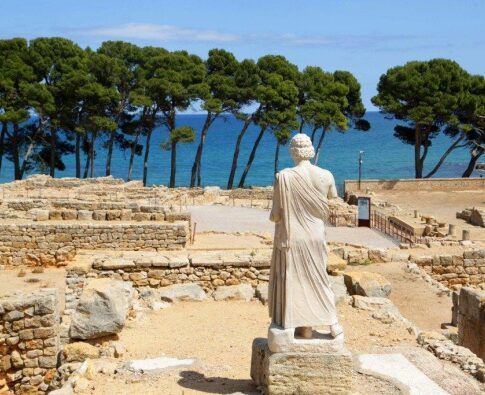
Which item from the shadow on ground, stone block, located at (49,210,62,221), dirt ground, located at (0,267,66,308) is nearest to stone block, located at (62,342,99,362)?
the shadow on ground

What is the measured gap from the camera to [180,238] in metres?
18.8

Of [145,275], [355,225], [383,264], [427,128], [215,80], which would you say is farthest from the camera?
[427,128]

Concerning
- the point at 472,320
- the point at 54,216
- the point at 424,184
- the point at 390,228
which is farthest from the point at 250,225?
the point at 424,184

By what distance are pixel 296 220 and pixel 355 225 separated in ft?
68.7

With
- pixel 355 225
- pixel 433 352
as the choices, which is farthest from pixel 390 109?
pixel 433 352

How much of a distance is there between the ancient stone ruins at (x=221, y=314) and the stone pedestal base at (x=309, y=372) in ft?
0.04

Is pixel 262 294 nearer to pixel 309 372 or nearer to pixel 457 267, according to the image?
pixel 309 372

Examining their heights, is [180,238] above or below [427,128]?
below

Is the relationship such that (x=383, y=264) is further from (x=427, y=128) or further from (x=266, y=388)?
(x=427, y=128)

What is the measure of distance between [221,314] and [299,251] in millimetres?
4610

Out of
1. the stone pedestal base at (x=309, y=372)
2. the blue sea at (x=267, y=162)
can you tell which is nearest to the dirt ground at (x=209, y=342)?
the stone pedestal base at (x=309, y=372)

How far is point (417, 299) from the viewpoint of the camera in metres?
14.3

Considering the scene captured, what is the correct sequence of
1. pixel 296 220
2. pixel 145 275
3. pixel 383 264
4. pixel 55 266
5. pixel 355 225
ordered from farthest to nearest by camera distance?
pixel 355 225
pixel 55 266
pixel 383 264
pixel 145 275
pixel 296 220

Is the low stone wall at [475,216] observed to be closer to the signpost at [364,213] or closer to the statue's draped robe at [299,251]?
the signpost at [364,213]
